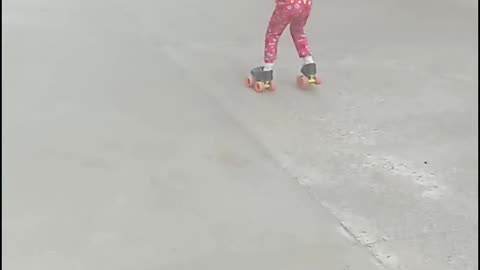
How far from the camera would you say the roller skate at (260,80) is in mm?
3344

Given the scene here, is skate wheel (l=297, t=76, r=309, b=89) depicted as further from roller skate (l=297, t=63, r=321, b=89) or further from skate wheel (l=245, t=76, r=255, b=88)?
skate wheel (l=245, t=76, r=255, b=88)

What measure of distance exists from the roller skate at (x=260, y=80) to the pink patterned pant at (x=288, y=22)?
61mm

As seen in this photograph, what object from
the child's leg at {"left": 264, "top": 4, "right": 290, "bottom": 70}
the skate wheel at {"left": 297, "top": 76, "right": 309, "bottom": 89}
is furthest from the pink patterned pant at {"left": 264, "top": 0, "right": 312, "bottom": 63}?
the skate wheel at {"left": 297, "top": 76, "right": 309, "bottom": 89}

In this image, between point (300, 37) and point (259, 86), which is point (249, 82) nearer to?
point (259, 86)

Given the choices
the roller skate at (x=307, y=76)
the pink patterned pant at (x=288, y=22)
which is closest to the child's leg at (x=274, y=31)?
the pink patterned pant at (x=288, y=22)

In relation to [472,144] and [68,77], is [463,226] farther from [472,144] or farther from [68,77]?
[68,77]

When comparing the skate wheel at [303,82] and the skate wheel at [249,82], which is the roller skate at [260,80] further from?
the skate wheel at [303,82]

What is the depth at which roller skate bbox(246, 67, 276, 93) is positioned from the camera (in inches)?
132

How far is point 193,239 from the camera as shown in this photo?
2.29 metres

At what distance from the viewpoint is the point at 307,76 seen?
3.39 metres

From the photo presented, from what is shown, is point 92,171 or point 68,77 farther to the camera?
point 68,77

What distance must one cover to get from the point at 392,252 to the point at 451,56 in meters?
1.83

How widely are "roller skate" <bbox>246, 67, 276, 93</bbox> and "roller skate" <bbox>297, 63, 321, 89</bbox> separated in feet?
0.44

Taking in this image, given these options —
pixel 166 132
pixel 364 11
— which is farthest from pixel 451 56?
pixel 166 132
